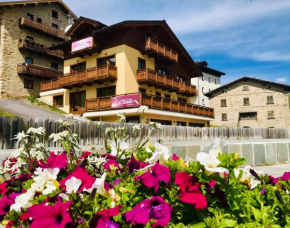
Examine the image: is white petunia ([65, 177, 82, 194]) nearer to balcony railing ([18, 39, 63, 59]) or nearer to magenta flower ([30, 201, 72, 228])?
magenta flower ([30, 201, 72, 228])

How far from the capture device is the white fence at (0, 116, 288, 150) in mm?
5371

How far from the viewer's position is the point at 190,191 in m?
1.07

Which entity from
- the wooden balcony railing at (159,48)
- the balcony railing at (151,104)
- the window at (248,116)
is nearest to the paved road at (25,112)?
the balcony railing at (151,104)

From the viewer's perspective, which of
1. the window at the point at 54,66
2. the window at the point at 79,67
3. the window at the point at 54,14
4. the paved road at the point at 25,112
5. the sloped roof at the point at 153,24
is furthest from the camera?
the window at the point at 54,14

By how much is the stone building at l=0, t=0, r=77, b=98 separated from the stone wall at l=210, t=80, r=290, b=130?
29537 millimetres

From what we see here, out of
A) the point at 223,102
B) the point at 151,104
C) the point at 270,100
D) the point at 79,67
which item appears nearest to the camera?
the point at 151,104

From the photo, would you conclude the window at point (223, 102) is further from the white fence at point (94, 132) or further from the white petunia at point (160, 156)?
the white petunia at point (160, 156)

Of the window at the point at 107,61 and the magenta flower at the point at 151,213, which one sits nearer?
the magenta flower at the point at 151,213

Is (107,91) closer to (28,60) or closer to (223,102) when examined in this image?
(28,60)

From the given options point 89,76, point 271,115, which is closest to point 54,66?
point 89,76

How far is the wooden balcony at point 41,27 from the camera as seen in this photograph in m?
29.3

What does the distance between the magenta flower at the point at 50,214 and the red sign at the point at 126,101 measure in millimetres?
18857

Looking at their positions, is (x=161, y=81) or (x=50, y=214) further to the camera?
(x=161, y=81)

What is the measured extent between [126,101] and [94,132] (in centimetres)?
1253
